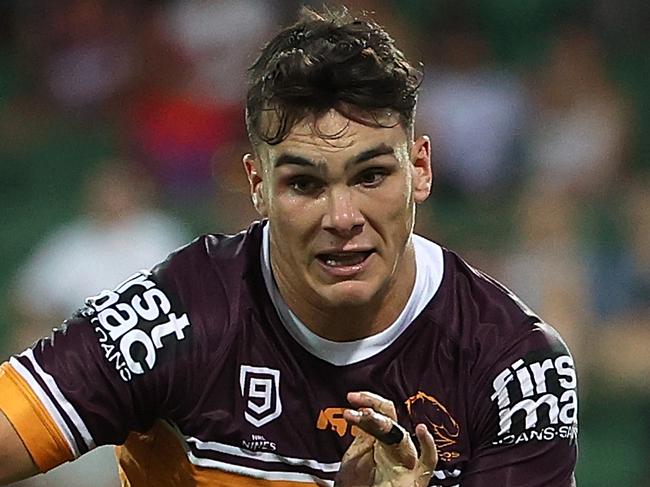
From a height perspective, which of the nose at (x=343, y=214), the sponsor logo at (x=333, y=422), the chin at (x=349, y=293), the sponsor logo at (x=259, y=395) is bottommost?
the sponsor logo at (x=333, y=422)

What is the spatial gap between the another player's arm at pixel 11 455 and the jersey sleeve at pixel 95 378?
0.5 inches

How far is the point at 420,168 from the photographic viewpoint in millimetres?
3121

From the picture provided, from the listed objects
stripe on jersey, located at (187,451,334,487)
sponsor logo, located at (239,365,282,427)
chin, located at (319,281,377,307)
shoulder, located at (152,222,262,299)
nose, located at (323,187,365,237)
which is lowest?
stripe on jersey, located at (187,451,334,487)

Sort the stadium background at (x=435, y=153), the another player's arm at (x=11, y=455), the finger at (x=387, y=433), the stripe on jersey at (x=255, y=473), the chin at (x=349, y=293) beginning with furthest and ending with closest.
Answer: the stadium background at (x=435, y=153) < the stripe on jersey at (x=255, y=473) < the chin at (x=349, y=293) < the another player's arm at (x=11, y=455) < the finger at (x=387, y=433)

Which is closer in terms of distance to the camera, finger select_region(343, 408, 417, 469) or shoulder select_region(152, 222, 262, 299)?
finger select_region(343, 408, 417, 469)

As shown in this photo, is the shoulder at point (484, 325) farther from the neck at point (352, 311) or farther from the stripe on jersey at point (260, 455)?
the stripe on jersey at point (260, 455)

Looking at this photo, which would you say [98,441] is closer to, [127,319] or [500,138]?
[127,319]

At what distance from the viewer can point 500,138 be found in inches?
265

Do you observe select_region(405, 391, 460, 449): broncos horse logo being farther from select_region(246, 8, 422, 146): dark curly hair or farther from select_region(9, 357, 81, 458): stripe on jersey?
select_region(9, 357, 81, 458): stripe on jersey

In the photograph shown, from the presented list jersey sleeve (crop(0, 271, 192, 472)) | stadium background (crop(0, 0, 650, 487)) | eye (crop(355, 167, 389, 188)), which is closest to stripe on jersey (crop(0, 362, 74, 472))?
jersey sleeve (crop(0, 271, 192, 472))

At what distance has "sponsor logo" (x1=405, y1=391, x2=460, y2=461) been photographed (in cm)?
302

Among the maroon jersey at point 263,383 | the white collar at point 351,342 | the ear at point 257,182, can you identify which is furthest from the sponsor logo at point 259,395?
the ear at point 257,182

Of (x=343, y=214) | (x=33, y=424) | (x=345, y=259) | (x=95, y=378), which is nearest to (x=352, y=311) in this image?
(x=345, y=259)

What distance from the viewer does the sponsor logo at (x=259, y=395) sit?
304 cm
